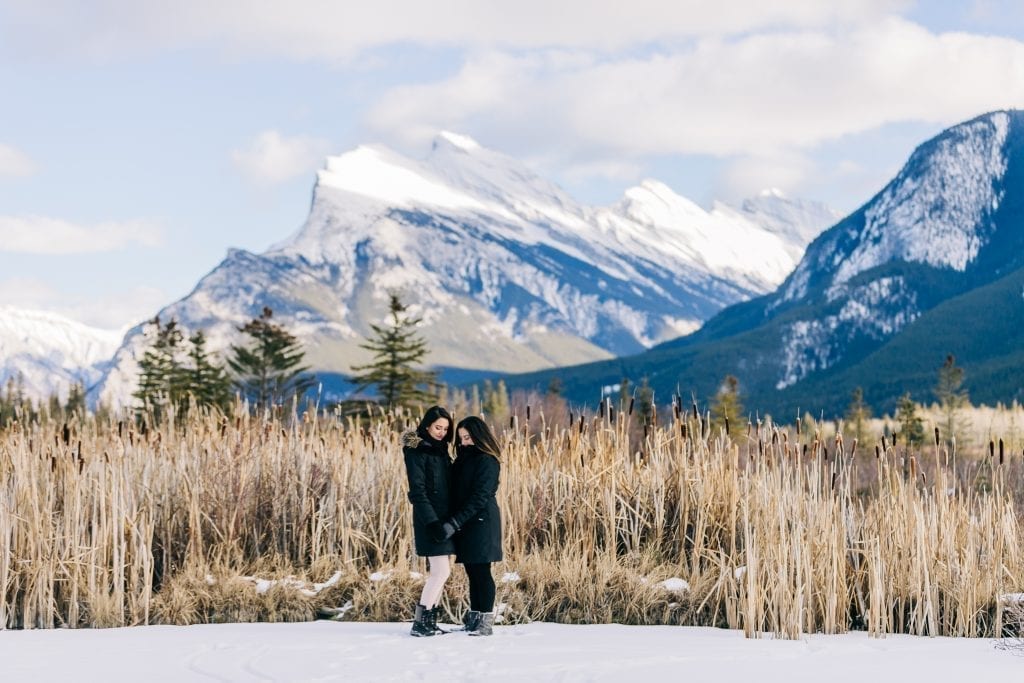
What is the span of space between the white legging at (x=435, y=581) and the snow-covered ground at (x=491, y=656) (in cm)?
27

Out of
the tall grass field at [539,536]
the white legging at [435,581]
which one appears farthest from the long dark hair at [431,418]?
the tall grass field at [539,536]

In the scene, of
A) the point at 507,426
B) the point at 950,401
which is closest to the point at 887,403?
the point at 950,401

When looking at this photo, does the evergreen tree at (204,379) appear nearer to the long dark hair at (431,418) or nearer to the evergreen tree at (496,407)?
the evergreen tree at (496,407)

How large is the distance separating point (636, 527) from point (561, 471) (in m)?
0.76

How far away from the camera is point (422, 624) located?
23.7 feet

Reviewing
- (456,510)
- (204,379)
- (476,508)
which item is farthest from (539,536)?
(204,379)

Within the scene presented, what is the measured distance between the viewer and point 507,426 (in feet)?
36.0

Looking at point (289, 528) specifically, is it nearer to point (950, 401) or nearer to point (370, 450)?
point (370, 450)

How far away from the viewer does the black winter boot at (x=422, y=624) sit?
7230 mm

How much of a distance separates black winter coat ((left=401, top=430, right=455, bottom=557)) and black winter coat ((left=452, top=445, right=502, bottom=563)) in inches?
3.1

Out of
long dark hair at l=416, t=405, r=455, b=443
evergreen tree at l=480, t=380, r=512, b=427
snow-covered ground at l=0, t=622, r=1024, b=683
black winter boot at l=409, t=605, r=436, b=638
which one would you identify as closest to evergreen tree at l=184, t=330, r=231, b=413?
evergreen tree at l=480, t=380, r=512, b=427

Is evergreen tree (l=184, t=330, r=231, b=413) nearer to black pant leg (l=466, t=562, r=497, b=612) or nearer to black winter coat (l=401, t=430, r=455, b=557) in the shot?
black winter coat (l=401, t=430, r=455, b=557)

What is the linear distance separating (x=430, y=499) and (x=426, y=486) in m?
0.09

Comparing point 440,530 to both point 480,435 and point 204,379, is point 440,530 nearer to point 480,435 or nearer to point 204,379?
point 480,435
